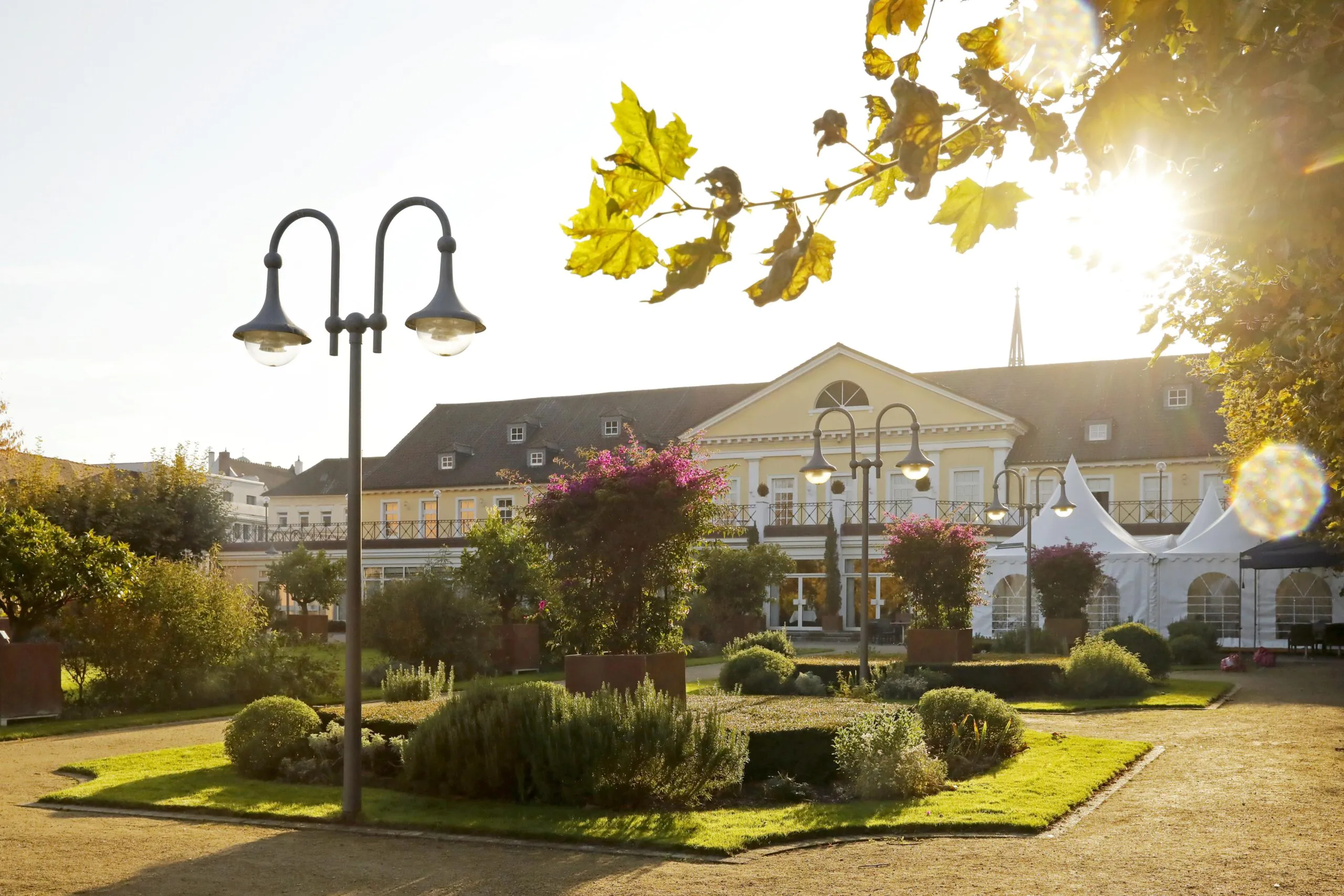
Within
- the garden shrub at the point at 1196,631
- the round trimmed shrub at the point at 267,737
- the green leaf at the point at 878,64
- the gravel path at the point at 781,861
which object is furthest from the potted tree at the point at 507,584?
the green leaf at the point at 878,64

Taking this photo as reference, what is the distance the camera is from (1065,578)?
29.2 meters

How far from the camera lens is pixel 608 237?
6.85 feet

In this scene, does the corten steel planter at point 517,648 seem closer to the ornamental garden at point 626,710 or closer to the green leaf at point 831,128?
the ornamental garden at point 626,710

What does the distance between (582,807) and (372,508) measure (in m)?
48.4

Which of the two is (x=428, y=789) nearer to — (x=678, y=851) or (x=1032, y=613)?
(x=678, y=851)

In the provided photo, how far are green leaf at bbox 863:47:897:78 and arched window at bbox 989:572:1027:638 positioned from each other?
33.1 metres

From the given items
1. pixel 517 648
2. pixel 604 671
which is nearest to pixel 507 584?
pixel 517 648

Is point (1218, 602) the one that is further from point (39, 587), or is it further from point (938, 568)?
point (39, 587)

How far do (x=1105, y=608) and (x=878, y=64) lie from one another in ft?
109

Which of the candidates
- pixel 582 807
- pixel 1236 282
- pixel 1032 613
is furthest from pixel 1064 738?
pixel 1032 613

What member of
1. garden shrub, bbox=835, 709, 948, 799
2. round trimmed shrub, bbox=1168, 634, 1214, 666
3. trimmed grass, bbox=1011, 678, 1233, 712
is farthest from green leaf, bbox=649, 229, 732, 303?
round trimmed shrub, bbox=1168, 634, 1214, 666

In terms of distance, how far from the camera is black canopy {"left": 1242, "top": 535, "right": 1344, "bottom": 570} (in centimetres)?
2756

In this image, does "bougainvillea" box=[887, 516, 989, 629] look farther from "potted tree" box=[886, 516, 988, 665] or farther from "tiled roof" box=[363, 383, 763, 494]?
"tiled roof" box=[363, 383, 763, 494]

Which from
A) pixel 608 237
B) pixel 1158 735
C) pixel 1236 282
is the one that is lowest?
pixel 1158 735
